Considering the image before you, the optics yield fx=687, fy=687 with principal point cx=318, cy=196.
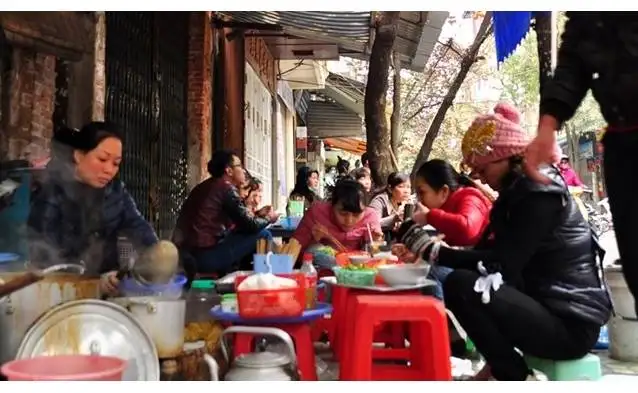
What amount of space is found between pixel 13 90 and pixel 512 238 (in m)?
3.64

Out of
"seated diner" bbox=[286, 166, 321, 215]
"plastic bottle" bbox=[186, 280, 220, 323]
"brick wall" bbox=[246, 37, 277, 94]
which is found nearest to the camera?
"plastic bottle" bbox=[186, 280, 220, 323]

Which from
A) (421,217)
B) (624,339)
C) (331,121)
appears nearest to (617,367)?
(624,339)

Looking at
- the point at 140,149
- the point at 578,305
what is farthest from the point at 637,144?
the point at 140,149

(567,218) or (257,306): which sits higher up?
(567,218)

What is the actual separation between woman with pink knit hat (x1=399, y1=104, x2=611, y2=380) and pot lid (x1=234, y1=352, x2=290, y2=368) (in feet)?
2.83

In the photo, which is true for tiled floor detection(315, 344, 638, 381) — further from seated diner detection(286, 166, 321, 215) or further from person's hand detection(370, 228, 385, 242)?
seated diner detection(286, 166, 321, 215)

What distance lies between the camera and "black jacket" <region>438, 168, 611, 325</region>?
9.62ft

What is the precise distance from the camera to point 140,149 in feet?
22.2

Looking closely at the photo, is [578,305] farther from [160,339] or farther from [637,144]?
[160,339]

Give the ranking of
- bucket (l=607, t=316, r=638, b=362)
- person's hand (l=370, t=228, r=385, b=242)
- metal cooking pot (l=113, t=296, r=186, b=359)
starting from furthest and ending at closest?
person's hand (l=370, t=228, r=385, b=242) < bucket (l=607, t=316, r=638, b=362) < metal cooking pot (l=113, t=296, r=186, b=359)

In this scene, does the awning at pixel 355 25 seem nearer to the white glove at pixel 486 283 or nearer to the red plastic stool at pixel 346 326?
the red plastic stool at pixel 346 326

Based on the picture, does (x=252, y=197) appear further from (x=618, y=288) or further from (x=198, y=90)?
(x=618, y=288)

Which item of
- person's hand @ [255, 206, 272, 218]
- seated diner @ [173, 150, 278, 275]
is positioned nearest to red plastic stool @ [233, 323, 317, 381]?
seated diner @ [173, 150, 278, 275]
